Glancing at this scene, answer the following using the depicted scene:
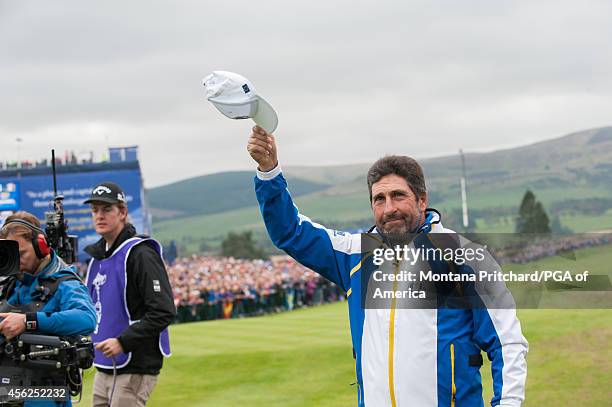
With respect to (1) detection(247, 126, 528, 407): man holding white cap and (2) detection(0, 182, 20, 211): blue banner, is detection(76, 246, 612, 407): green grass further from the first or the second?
(2) detection(0, 182, 20, 211): blue banner

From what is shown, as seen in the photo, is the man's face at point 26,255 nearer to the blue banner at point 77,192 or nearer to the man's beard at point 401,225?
the man's beard at point 401,225

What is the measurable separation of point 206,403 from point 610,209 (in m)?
136

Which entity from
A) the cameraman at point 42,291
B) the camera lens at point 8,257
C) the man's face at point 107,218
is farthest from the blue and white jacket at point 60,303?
the man's face at point 107,218

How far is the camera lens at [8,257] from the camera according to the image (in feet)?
18.9

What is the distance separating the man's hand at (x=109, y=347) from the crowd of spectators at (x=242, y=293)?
27.9 meters

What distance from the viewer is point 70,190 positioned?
4756cm

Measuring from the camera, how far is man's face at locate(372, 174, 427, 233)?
453 cm

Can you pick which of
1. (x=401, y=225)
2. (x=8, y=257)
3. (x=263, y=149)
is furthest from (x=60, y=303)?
(x=401, y=225)

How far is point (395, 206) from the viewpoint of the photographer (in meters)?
4.52

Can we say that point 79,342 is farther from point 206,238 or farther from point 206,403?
point 206,238

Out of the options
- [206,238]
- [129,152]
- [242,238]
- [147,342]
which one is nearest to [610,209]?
[242,238]

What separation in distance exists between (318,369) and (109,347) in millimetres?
9096

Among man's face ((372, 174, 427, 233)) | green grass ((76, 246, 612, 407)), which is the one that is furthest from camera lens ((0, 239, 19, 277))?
green grass ((76, 246, 612, 407))

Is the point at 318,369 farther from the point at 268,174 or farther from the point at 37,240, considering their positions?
the point at 268,174
